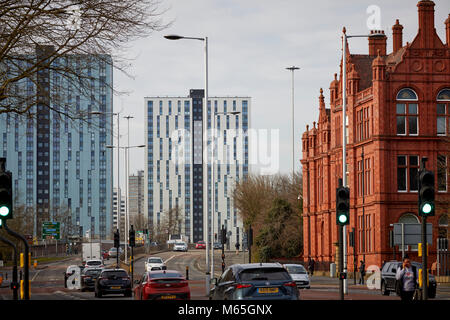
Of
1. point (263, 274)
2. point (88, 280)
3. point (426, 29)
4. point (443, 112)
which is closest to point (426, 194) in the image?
point (263, 274)

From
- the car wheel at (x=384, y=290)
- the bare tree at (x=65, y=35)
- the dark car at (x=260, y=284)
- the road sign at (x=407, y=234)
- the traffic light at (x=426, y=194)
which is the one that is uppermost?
the bare tree at (x=65, y=35)

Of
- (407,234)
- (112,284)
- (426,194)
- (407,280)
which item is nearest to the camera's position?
(426,194)

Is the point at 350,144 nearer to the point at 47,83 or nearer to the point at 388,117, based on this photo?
the point at 388,117

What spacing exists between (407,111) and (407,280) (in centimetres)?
4304

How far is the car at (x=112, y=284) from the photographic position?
43531 mm

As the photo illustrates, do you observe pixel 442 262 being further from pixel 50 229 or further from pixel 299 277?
pixel 50 229

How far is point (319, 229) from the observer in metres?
84.9

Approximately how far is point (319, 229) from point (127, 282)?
43.3 m

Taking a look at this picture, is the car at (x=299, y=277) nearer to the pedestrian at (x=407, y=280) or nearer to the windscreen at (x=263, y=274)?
the pedestrian at (x=407, y=280)

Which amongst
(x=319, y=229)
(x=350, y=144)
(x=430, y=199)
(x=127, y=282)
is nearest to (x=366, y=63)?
(x=350, y=144)

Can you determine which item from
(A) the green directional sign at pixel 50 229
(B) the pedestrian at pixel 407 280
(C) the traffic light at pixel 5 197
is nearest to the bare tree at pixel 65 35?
(C) the traffic light at pixel 5 197

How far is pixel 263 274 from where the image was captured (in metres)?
23.1

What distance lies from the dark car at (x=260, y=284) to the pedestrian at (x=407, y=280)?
600cm

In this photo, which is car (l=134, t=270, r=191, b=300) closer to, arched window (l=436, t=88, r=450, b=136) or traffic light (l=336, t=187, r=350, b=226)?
traffic light (l=336, t=187, r=350, b=226)
